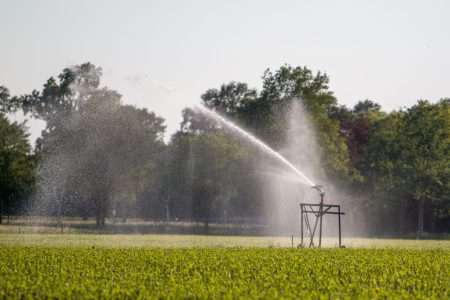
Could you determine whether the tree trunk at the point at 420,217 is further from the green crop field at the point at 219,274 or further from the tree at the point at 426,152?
the green crop field at the point at 219,274

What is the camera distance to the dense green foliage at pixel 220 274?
2341 cm

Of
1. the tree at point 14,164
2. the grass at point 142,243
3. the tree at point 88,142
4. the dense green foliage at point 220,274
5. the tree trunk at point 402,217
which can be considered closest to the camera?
the dense green foliage at point 220,274

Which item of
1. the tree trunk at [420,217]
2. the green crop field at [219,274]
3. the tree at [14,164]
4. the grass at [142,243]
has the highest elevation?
the tree at [14,164]

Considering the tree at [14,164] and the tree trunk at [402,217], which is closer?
the tree at [14,164]

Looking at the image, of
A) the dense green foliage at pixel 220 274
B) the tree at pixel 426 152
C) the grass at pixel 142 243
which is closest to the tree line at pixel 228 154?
the tree at pixel 426 152

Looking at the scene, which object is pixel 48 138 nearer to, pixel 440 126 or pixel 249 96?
pixel 249 96

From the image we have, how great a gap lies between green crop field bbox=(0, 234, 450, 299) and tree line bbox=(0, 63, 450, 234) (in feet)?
151

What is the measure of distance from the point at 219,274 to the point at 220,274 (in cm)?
13

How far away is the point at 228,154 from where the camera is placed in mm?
95438

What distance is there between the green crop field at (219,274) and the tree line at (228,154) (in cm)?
4610

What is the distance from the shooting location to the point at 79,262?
32719 millimetres

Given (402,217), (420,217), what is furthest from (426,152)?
(402,217)

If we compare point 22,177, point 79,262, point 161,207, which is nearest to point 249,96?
point 22,177

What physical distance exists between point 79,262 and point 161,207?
10123 cm
